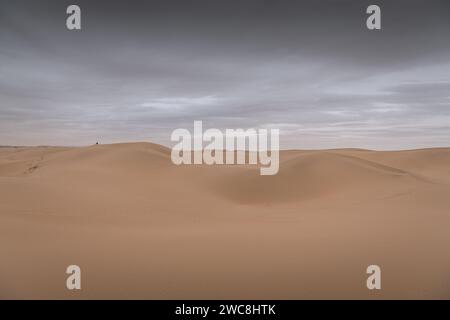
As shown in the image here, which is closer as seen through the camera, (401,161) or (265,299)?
(265,299)

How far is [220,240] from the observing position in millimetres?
3848

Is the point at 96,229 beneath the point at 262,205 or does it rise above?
beneath

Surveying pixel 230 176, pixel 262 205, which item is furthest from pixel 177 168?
pixel 262 205

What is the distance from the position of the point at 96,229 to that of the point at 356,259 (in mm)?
3447

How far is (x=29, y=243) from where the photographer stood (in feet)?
11.8

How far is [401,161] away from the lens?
16438mm

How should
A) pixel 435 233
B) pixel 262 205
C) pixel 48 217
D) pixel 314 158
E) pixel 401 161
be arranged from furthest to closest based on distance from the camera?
pixel 401 161
pixel 314 158
pixel 262 205
pixel 48 217
pixel 435 233

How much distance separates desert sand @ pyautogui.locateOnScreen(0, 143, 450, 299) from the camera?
9.26 ft

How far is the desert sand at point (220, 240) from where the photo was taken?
2.82 m
